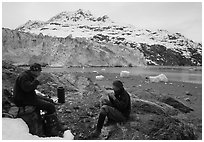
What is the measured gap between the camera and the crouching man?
15.6 feet

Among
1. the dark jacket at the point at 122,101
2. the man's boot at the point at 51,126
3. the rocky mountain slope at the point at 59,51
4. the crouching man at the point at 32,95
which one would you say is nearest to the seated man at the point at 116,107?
the dark jacket at the point at 122,101

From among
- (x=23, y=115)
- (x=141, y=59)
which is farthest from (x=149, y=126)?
(x=141, y=59)

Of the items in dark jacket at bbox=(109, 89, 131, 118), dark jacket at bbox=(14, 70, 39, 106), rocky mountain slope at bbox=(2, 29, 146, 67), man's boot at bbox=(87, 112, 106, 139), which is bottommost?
rocky mountain slope at bbox=(2, 29, 146, 67)

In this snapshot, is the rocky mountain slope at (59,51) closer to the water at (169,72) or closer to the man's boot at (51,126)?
the water at (169,72)

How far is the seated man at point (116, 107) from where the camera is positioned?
544 centimetres

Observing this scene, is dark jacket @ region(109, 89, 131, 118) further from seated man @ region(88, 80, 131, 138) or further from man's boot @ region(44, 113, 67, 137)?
man's boot @ region(44, 113, 67, 137)

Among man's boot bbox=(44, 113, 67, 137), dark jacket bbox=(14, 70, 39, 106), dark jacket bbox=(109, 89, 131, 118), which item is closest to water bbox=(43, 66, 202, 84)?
dark jacket bbox=(109, 89, 131, 118)

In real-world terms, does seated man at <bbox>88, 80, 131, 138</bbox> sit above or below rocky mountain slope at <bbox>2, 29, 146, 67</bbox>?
above

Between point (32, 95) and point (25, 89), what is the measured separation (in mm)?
280

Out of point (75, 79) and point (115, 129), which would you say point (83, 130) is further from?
point (75, 79)

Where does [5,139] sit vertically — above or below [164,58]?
above

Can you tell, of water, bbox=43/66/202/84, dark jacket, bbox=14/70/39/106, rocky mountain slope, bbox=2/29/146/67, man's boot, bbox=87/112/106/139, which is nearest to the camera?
dark jacket, bbox=14/70/39/106

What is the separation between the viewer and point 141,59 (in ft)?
200

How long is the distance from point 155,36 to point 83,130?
506 ft
